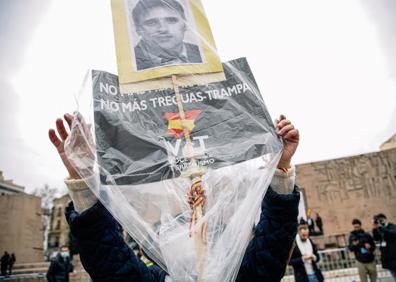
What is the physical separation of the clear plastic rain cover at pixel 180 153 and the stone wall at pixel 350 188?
14631mm

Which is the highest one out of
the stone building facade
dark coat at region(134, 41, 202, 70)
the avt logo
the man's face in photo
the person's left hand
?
the stone building facade

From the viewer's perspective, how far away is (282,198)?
1367mm

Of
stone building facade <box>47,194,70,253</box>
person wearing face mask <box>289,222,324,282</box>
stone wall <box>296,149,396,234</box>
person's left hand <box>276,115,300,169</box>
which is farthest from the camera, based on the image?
stone building facade <box>47,194,70,253</box>

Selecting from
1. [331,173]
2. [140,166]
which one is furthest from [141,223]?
[331,173]

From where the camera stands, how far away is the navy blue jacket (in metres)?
1.30

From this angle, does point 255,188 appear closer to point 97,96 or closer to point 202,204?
point 202,204

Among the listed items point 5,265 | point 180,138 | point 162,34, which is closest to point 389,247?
point 180,138

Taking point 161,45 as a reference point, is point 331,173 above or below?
above

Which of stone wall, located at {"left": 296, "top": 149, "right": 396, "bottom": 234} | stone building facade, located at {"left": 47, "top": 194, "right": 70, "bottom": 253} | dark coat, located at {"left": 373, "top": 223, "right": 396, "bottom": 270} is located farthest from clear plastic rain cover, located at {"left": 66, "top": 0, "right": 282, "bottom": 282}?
stone building facade, located at {"left": 47, "top": 194, "right": 70, "bottom": 253}

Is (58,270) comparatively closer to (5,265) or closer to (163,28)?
(163,28)

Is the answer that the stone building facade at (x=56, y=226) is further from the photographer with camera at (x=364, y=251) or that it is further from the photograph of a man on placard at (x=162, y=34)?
the photograph of a man on placard at (x=162, y=34)

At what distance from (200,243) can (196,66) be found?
102cm

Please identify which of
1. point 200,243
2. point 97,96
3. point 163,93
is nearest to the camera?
point 200,243

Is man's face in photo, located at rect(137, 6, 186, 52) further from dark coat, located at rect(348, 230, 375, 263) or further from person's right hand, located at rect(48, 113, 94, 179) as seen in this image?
dark coat, located at rect(348, 230, 375, 263)
